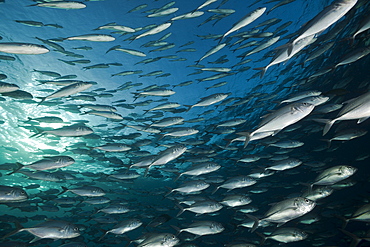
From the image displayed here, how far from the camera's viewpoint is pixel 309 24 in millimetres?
2881

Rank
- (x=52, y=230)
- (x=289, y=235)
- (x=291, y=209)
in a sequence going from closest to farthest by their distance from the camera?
1. (x=291, y=209)
2. (x=52, y=230)
3. (x=289, y=235)

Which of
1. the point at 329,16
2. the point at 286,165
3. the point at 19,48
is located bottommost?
the point at 286,165

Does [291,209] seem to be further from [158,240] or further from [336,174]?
[158,240]

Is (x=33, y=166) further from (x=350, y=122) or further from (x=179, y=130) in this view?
(x=350, y=122)

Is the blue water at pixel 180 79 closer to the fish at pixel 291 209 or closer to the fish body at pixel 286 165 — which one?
the fish body at pixel 286 165

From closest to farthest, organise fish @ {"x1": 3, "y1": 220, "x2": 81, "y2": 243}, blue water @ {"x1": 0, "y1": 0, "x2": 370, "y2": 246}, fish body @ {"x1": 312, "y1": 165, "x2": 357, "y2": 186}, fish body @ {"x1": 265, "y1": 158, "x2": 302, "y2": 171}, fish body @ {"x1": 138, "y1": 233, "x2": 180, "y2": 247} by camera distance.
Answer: fish body @ {"x1": 312, "y1": 165, "x2": 357, "y2": 186} < fish @ {"x1": 3, "y1": 220, "x2": 81, "y2": 243} < fish body @ {"x1": 138, "y1": 233, "x2": 180, "y2": 247} < fish body @ {"x1": 265, "y1": 158, "x2": 302, "y2": 171} < blue water @ {"x1": 0, "y1": 0, "x2": 370, "y2": 246}

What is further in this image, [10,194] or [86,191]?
[86,191]

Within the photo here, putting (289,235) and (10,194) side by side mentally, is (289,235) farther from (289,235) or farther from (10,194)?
(10,194)

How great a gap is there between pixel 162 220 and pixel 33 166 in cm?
412

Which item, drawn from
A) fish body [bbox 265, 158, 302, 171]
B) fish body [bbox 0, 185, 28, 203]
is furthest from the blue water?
fish body [bbox 0, 185, 28, 203]

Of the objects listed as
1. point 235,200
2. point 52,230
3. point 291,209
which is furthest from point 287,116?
point 52,230

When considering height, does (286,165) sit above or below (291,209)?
below

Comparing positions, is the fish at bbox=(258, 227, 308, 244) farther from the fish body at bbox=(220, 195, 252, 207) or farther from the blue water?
the blue water

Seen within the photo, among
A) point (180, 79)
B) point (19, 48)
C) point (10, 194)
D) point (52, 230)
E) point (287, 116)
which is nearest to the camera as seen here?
point (287, 116)
